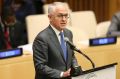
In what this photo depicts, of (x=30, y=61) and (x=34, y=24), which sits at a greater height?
(x=34, y=24)

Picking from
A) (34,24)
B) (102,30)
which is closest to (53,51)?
(34,24)

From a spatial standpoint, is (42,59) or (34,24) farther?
(34,24)

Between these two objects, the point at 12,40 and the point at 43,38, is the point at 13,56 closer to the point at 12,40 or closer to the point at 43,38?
the point at 43,38

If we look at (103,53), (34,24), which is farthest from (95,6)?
(103,53)

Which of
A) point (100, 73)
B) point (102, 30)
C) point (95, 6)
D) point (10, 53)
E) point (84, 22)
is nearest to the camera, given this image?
point (100, 73)

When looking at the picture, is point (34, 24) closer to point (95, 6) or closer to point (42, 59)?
point (42, 59)

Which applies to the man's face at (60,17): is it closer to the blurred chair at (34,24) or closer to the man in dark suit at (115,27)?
the blurred chair at (34,24)

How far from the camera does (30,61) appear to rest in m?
3.09

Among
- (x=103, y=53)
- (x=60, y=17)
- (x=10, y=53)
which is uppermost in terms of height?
(x=60, y=17)

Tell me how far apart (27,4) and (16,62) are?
3134 mm

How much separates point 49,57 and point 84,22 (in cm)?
282

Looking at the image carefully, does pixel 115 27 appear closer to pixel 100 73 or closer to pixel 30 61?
pixel 30 61

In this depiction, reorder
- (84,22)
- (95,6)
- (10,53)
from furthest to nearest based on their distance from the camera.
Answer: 1. (95,6)
2. (84,22)
3. (10,53)

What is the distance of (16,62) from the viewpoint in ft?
9.92
